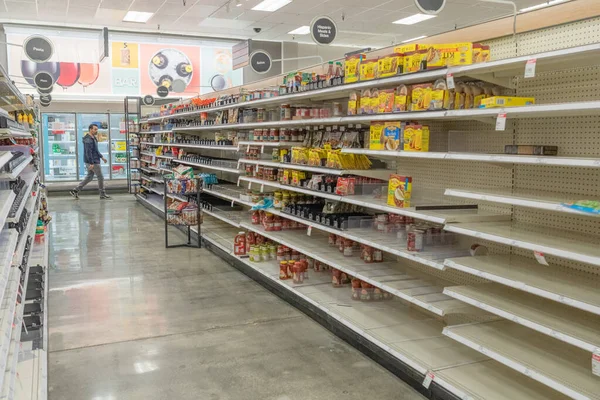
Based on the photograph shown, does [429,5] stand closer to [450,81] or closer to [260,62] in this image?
[450,81]

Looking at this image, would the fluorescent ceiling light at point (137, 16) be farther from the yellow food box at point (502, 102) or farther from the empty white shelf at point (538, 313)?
the empty white shelf at point (538, 313)

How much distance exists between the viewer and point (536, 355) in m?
2.77

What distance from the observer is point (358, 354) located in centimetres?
391

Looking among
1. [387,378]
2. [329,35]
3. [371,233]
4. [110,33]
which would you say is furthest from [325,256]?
[110,33]

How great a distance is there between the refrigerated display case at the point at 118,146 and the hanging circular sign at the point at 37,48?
6092 mm

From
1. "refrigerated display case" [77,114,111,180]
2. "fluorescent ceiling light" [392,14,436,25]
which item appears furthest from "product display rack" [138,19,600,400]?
"refrigerated display case" [77,114,111,180]

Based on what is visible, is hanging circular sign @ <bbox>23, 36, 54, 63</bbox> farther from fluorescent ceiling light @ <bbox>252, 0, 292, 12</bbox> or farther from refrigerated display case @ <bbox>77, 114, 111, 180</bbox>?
refrigerated display case @ <bbox>77, 114, 111, 180</bbox>

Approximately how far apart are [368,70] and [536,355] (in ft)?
7.31

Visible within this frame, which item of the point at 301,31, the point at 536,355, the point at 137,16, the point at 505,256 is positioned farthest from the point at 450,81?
the point at 301,31

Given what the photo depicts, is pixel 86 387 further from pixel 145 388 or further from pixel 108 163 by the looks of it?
pixel 108 163

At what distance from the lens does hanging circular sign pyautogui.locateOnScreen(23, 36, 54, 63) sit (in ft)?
29.2

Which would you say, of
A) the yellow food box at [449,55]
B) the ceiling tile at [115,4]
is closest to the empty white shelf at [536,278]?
the yellow food box at [449,55]

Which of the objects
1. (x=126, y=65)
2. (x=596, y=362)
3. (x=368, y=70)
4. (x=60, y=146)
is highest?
(x=126, y=65)

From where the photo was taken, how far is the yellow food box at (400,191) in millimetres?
3688
